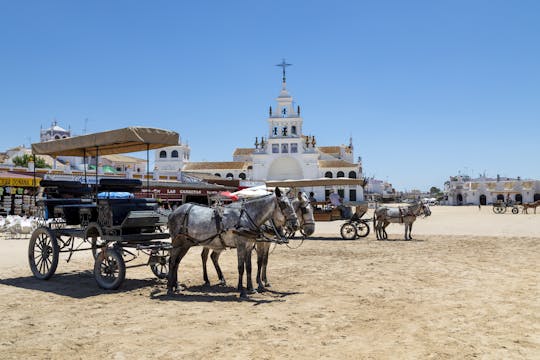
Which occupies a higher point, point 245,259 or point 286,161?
point 286,161

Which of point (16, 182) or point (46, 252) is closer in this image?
point (46, 252)

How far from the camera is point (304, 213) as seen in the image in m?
7.70

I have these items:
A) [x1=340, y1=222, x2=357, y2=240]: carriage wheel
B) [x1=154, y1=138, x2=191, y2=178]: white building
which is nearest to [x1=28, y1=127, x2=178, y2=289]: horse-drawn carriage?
[x1=340, y1=222, x2=357, y2=240]: carriage wheel

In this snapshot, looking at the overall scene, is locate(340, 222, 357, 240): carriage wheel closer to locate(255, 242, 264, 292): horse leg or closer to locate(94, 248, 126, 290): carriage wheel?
locate(255, 242, 264, 292): horse leg

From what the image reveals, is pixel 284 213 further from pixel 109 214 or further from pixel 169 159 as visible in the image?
pixel 169 159

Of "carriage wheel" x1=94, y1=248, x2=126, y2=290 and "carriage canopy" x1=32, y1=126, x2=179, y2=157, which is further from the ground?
"carriage canopy" x1=32, y1=126, x2=179, y2=157

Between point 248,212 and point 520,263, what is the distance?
7.37 m

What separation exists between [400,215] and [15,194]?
942 inches

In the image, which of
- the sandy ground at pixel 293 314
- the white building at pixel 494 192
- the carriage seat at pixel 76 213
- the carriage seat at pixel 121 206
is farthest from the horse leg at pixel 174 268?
the white building at pixel 494 192

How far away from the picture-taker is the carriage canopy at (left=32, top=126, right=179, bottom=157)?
8.32 meters

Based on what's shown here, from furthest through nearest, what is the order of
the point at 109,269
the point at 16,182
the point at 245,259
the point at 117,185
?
the point at 16,182 < the point at 117,185 < the point at 109,269 < the point at 245,259

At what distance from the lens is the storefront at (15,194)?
2691cm

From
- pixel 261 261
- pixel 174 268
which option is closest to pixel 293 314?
pixel 261 261

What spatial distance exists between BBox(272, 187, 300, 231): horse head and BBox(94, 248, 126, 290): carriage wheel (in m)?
2.87
